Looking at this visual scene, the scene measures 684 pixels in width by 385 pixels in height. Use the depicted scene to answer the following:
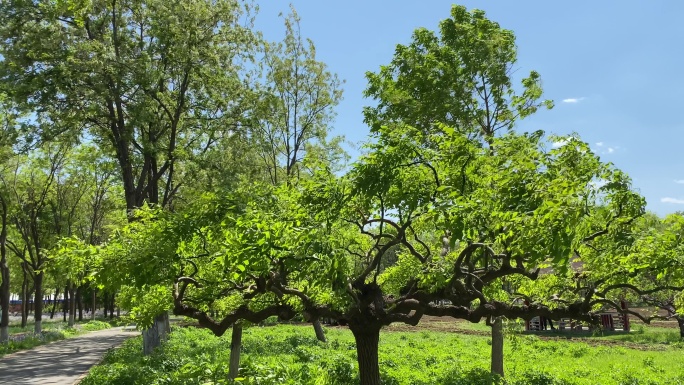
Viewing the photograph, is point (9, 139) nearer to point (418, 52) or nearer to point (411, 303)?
point (418, 52)

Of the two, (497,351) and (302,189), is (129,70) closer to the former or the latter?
(302,189)

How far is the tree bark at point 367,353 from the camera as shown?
8.19 metres

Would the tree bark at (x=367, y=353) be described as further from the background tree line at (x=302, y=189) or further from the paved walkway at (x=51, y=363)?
the paved walkway at (x=51, y=363)

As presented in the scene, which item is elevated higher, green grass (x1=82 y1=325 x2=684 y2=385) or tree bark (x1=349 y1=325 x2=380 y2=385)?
tree bark (x1=349 y1=325 x2=380 y2=385)

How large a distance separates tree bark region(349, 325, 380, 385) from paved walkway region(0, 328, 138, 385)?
430 inches

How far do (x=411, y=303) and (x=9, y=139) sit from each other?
1627cm

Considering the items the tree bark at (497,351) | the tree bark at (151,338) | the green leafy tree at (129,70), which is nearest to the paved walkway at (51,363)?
the tree bark at (151,338)

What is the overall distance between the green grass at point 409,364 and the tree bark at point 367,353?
4.47 ft

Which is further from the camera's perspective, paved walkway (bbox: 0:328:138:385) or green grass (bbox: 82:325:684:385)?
paved walkway (bbox: 0:328:138:385)

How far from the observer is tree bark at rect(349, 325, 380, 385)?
26.9 feet

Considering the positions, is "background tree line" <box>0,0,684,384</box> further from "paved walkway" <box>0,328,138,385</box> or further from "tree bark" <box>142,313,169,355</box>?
"paved walkway" <box>0,328,138,385</box>

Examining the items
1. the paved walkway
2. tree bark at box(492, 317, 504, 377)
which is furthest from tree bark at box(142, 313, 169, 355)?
tree bark at box(492, 317, 504, 377)

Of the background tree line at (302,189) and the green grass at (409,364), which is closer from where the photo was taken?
the background tree line at (302,189)

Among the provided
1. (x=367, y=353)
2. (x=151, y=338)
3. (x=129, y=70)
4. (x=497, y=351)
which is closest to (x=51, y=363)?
(x=151, y=338)
